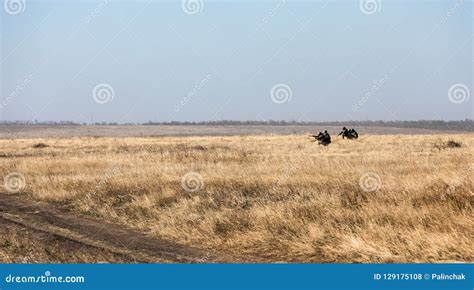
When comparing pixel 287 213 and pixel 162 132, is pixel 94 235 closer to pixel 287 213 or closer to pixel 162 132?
pixel 287 213

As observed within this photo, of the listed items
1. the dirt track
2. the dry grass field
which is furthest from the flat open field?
the dirt track

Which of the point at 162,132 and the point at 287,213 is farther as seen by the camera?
the point at 162,132

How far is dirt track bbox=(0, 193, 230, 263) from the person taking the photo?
8.64m

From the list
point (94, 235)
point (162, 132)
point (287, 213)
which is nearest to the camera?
point (287, 213)

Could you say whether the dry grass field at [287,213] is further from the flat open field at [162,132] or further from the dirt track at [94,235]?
the flat open field at [162,132]

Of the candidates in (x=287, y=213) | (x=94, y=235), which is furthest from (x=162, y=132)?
(x=287, y=213)

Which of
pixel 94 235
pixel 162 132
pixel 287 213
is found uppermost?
pixel 162 132

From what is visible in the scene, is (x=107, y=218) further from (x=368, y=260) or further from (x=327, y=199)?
(x=368, y=260)

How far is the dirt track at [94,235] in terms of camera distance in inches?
340

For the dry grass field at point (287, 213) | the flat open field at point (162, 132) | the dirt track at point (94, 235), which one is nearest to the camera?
the dry grass field at point (287, 213)

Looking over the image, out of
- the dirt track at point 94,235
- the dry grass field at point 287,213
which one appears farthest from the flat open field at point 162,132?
the dirt track at point 94,235

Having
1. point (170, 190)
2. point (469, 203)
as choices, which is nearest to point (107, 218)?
point (170, 190)

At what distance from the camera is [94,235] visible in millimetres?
10453

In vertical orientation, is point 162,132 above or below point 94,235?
above
